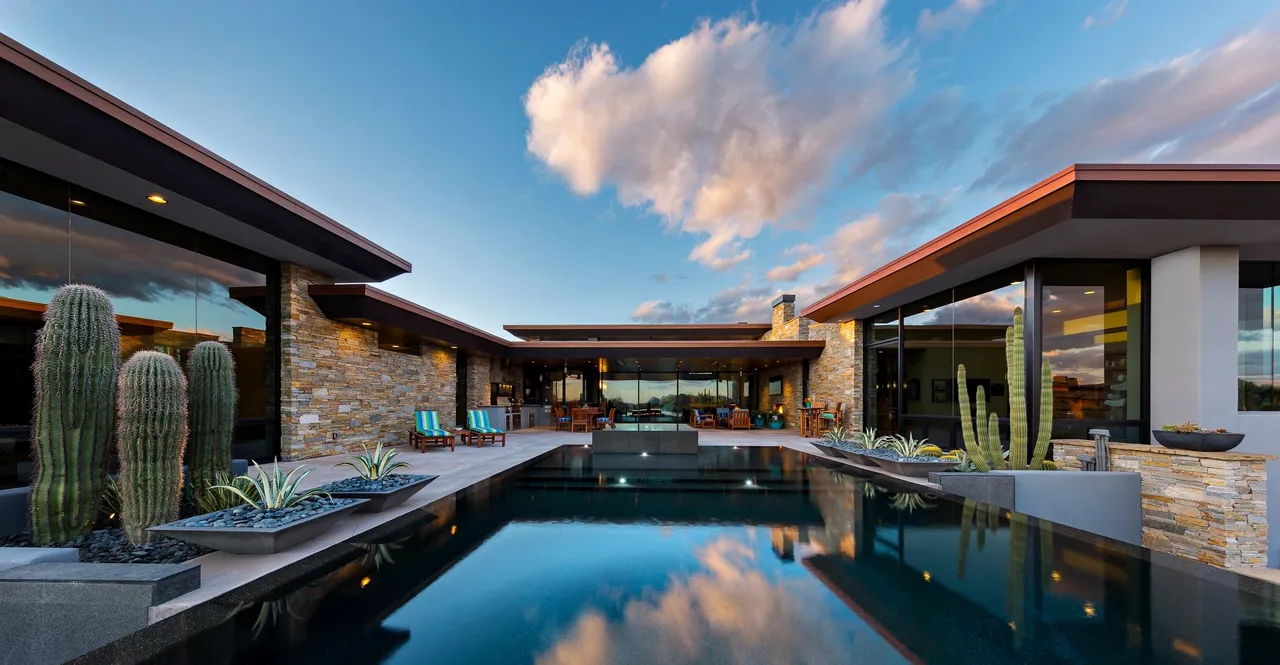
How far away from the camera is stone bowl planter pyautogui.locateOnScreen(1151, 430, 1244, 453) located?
5.09 meters

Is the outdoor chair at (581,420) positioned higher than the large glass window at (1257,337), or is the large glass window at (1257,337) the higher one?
the large glass window at (1257,337)

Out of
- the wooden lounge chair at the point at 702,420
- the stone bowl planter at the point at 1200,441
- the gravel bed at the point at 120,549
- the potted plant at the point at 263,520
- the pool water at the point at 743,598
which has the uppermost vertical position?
the stone bowl planter at the point at 1200,441

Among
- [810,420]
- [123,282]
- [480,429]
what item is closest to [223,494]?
[123,282]

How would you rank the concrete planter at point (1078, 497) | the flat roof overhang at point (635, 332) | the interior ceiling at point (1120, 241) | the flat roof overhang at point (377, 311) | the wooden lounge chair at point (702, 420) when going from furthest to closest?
1. the flat roof overhang at point (635, 332)
2. the wooden lounge chair at point (702, 420)
3. the flat roof overhang at point (377, 311)
4. the interior ceiling at point (1120, 241)
5. the concrete planter at point (1078, 497)

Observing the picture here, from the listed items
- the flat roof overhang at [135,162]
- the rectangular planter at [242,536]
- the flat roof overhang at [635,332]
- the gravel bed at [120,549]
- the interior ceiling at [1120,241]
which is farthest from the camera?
the flat roof overhang at [635,332]

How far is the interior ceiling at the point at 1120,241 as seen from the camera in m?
5.84

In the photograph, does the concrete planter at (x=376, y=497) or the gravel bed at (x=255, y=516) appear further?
the concrete planter at (x=376, y=497)

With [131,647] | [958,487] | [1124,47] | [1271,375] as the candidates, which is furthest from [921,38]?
[131,647]

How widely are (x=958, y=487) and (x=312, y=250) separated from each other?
1124cm

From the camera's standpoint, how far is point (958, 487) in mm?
6125

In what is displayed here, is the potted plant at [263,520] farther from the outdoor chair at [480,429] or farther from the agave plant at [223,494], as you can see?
the outdoor chair at [480,429]

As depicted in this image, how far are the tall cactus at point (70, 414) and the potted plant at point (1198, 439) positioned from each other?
11235 mm

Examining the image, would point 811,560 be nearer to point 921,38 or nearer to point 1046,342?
point 1046,342

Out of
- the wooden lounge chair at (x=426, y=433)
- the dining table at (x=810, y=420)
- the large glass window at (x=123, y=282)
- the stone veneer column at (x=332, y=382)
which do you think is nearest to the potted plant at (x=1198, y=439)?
the dining table at (x=810, y=420)
